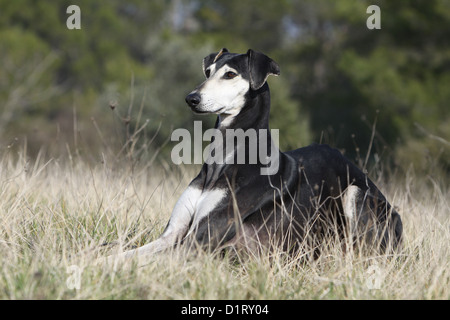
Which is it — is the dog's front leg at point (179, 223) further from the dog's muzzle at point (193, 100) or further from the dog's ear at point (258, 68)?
the dog's ear at point (258, 68)

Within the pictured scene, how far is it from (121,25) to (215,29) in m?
5.13

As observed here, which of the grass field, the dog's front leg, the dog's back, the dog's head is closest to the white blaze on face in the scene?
the dog's head

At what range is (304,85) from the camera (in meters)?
26.9

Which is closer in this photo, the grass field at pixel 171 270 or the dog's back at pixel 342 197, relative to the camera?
the grass field at pixel 171 270

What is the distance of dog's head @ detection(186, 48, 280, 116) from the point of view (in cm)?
420

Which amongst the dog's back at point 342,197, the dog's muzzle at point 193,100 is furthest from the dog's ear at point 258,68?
the dog's back at point 342,197

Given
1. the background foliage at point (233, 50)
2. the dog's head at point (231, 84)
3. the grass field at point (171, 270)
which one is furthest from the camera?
the background foliage at point (233, 50)

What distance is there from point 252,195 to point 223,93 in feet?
2.56

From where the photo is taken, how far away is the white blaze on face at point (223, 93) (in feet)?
13.8

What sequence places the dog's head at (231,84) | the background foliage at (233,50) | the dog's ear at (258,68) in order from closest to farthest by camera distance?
the dog's head at (231,84) < the dog's ear at (258,68) < the background foliage at (233,50)

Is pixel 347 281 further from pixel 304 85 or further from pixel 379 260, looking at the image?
pixel 304 85

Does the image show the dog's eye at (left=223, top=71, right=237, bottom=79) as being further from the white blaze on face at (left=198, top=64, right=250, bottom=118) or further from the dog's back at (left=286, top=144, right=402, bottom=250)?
the dog's back at (left=286, top=144, right=402, bottom=250)

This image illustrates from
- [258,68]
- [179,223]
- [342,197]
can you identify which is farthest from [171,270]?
[342,197]
